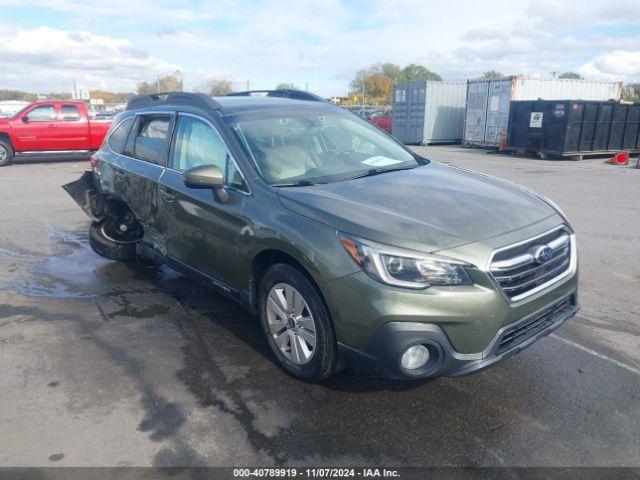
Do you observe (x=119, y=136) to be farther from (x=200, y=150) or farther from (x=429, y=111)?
(x=429, y=111)

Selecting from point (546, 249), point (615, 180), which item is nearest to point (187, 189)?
point (546, 249)

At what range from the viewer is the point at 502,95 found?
2056cm

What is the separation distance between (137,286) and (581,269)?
4654 mm

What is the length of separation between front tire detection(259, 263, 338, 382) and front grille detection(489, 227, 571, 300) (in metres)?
0.99

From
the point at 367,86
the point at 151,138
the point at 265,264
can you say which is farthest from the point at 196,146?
the point at 367,86

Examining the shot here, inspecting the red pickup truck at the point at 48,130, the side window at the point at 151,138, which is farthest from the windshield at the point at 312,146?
the red pickup truck at the point at 48,130

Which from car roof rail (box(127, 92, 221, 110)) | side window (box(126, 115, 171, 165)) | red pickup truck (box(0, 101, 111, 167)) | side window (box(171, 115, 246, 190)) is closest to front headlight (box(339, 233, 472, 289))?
side window (box(171, 115, 246, 190))

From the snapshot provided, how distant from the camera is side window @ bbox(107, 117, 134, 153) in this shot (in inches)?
210

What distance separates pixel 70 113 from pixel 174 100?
1397 centimetres

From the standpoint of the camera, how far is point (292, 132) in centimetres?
408

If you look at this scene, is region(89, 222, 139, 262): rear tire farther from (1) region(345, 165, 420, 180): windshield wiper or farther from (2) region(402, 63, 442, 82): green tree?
(2) region(402, 63, 442, 82): green tree

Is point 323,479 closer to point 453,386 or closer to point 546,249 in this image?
point 453,386

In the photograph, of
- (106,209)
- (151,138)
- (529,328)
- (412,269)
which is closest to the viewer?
(412,269)

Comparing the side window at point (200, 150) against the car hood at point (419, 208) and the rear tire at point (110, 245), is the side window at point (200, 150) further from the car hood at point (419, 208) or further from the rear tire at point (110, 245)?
the rear tire at point (110, 245)
